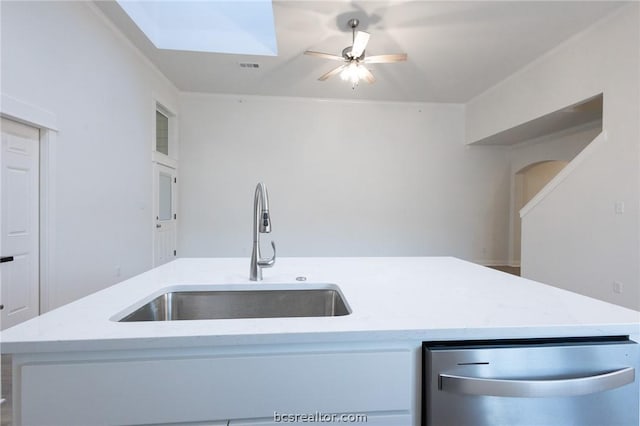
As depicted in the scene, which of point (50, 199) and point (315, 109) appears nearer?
point (50, 199)

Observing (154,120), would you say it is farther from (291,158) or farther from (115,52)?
(291,158)

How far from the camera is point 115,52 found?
3256 mm

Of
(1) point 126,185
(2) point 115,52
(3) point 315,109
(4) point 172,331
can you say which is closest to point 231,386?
(4) point 172,331

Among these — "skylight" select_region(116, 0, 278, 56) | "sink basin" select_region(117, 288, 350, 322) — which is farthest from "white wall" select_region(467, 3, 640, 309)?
"skylight" select_region(116, 0, 278, 56)

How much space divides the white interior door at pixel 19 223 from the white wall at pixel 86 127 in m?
0.14

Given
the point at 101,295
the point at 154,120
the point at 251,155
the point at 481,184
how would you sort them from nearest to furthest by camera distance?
the point at 101,295, the point at 154,120, the point at 251,155, the point at 481,184

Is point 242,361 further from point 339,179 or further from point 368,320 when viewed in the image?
point 339,179

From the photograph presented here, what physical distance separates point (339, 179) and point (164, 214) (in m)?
3.15

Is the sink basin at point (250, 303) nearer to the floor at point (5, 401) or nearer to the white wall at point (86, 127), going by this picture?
the floor at point (5, 401)

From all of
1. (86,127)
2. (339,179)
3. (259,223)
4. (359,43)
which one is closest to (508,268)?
(339,179)

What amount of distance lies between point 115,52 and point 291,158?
295 cm

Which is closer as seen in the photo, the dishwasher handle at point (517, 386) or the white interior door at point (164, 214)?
the dishwasher handle at point (517, 386)

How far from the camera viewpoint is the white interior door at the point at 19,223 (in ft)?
6.77

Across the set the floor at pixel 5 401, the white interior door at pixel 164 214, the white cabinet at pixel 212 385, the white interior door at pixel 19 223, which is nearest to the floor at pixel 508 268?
the white cabinet at pixel 212 385
